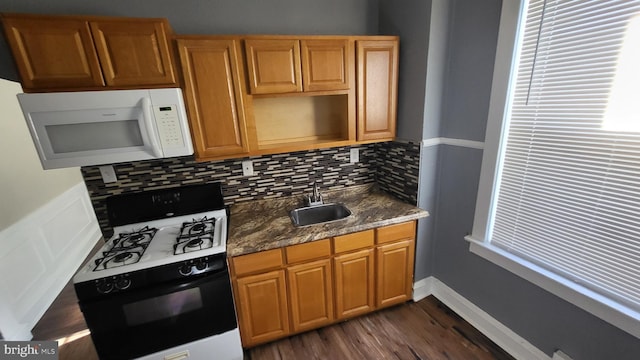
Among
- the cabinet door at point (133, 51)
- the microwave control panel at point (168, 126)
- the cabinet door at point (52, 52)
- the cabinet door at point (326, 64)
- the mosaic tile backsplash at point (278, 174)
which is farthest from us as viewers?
the mosaic tile backsplash at point (278, 174)

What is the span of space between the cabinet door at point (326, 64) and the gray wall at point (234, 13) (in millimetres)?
351

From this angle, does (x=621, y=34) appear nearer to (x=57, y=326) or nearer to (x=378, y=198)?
(x=378, y=198)

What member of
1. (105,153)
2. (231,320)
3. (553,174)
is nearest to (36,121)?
(105,153)

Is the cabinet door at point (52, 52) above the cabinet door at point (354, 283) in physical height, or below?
above

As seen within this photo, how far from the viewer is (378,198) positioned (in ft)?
7.27

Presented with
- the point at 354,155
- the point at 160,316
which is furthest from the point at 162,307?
the point at 354,155

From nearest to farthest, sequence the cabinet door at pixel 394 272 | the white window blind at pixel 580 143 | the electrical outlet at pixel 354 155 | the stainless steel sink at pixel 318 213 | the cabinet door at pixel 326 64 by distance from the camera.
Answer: the white window blind at pixel 580 143 → the cabinet door at pixel 326 64 → the cabinet door at pixel 394 272 → the stainless steel sink at pixel 318 213 → the electrical outlet at pixel 354 155

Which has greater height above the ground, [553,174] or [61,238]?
[553,174]

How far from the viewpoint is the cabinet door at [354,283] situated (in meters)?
1.82

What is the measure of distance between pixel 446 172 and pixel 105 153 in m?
2.22

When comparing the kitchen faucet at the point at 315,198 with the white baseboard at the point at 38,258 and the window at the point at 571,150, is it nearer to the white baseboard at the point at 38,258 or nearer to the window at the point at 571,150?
the window at the point at 571,150

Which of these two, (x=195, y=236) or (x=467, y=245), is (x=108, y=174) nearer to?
(x=195, y=236)

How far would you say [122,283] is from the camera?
1325mm

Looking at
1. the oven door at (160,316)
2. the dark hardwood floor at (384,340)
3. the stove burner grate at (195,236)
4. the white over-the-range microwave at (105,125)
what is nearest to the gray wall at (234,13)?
the white over-the-range microwave at (105,125)
